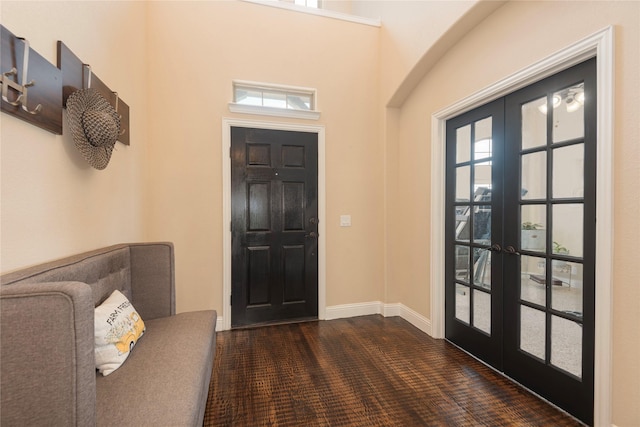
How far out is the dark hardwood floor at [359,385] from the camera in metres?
1.71

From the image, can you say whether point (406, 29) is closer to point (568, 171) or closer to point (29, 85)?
point (568, 171)

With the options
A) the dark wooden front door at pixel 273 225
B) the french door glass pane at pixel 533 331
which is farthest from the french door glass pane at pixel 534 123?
the dark wooden front door at pixel 273 225

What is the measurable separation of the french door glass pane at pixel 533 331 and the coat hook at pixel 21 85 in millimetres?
2912

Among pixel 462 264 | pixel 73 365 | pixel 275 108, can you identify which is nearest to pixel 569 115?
pixel 462 264

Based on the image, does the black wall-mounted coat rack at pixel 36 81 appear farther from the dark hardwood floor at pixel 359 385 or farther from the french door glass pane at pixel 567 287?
the french door glass pane at pixel 567 287

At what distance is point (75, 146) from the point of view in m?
1.57

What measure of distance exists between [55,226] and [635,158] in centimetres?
287

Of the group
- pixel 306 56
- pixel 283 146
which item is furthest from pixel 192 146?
pixel 306 56

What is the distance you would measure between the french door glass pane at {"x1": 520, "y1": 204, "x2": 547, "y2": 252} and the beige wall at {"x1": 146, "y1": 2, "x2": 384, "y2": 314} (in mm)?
1610

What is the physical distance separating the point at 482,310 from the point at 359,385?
1184mm

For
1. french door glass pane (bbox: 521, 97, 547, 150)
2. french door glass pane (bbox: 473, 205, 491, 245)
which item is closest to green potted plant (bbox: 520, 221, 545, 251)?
french door glass pane (bbox: 473, 205, 491, 245)

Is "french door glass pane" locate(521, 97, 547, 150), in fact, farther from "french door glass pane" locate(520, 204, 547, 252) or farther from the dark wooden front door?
the dark wooden front door

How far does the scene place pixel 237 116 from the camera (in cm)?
301

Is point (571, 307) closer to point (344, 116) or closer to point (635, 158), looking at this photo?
point (635, 158)
